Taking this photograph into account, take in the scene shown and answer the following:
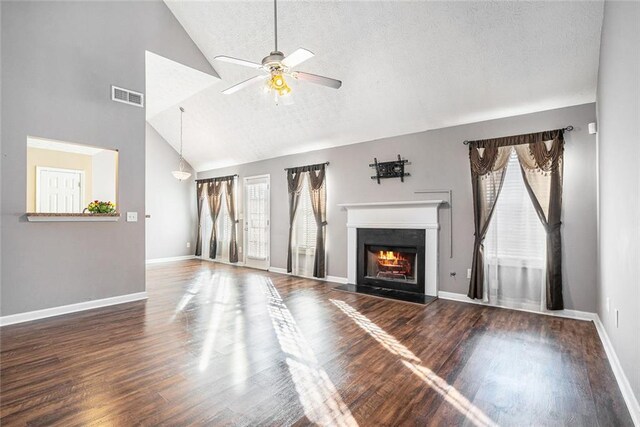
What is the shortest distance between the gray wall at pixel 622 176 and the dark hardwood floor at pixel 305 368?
1.56ft

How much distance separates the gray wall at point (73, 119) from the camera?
3.54 meters

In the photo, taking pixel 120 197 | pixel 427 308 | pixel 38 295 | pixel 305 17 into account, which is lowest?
pixel 427 308

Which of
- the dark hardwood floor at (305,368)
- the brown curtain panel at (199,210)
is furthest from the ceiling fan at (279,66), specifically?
the brown curtain panel at (199,210)

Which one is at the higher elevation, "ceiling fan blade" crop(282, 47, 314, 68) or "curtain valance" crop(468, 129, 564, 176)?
"ceiling fan blade" crop(282, 47, 314, 68)

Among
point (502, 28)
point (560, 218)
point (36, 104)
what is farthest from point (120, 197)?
point (560, 218)

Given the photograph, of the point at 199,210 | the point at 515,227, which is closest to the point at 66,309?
the point at 199,210

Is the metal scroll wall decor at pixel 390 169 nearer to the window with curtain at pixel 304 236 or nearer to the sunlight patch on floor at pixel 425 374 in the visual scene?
the window with curtain at pixel 304 236

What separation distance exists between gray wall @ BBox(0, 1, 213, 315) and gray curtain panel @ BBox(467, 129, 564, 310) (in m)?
4.94

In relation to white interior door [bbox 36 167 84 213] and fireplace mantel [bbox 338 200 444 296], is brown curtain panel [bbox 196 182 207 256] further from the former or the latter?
fireplace mantel [bbox 338 200 444 296]

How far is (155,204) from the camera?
27.5 ft

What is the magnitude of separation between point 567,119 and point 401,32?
237cm

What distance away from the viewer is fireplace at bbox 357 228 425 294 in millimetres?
4934

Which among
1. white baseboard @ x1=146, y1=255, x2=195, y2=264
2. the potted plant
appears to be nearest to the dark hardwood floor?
the potted plant

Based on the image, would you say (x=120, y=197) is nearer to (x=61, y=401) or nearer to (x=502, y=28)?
(x=61, y=401)
